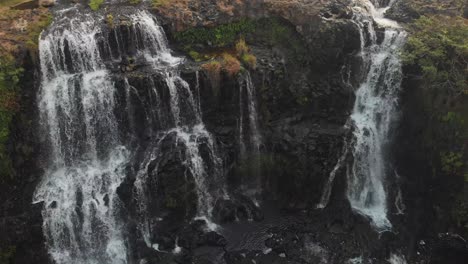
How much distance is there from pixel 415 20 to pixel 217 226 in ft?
46.6

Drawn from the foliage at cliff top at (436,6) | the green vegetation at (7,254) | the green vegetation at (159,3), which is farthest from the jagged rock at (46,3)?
the foliage at cliff top at (436,6)

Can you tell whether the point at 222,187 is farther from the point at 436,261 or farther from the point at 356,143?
the point at 436,261

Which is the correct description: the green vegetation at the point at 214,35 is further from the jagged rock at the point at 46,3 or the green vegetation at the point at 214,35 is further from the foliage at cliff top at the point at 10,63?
the jagged rock at the point at 46,3

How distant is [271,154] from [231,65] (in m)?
4.66

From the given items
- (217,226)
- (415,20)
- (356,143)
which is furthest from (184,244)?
(415,20)

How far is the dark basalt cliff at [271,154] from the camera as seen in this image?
18578 mm

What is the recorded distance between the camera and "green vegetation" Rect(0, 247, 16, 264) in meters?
17.2

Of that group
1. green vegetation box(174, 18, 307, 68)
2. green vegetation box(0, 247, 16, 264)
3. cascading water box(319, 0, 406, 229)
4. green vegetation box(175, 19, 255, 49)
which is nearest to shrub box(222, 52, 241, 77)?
green vegetation box(174, 18, 307, 68)

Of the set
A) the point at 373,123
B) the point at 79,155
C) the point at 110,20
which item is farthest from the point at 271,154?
the point at 110,20

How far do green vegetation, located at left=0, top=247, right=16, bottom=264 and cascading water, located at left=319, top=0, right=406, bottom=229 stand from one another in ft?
44.6

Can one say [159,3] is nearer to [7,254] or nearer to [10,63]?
[10,63]

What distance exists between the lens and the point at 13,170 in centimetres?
1806

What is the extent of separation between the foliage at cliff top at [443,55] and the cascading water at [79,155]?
13830mm

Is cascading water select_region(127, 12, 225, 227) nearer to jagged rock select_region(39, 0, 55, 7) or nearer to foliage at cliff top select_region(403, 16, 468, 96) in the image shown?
jagged rock select_region(39, 0, 55, 7)
